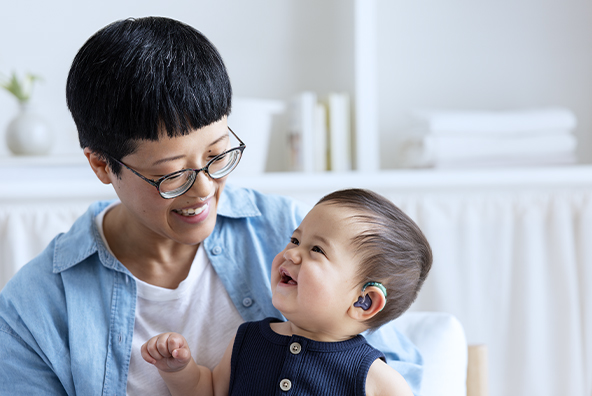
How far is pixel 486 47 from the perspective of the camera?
7.36 ft

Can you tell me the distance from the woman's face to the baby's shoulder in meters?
0.39

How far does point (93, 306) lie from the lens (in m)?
1.08

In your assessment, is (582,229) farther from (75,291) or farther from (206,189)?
(75,291)

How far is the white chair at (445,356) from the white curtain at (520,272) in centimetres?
54

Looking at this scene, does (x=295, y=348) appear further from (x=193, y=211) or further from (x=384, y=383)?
(x=193, y=211)

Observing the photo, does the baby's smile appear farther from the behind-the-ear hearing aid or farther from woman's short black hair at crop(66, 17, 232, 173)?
woman's short black hair at crop(66, 17, 232, 173)

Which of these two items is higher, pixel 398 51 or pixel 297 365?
pixel 398 51

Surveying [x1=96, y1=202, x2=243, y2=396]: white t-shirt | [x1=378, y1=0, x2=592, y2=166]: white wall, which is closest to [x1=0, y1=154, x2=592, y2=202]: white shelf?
[x1=378, y1=0, x2=592, y2=166]: white wall

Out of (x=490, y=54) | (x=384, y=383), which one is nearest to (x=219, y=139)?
(x=384, y=383)

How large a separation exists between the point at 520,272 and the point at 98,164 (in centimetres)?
144

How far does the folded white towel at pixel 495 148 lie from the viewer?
1941 mm

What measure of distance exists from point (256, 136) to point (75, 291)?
1031 mm

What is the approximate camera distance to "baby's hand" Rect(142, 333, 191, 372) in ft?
3.16

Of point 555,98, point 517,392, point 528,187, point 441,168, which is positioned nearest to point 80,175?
point 441,168
